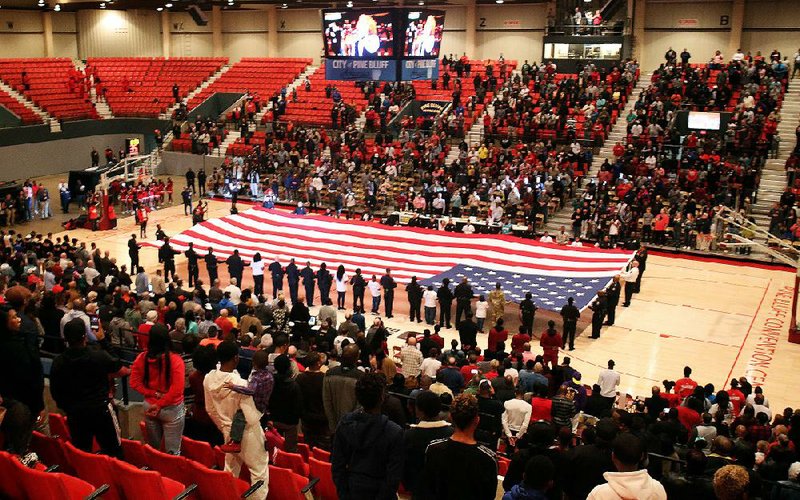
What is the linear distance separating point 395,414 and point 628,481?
1.94 metres

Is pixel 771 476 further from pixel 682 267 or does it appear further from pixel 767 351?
pixel 682 267

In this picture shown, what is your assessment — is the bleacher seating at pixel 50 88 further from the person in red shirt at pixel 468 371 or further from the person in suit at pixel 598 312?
the person in red shirt at pixel 468 371

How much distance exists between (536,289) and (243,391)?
12999 millimetres

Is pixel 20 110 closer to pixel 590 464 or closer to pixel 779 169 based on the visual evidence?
pixel 779 169

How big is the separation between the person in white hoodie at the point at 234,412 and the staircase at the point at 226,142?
33.5 meters

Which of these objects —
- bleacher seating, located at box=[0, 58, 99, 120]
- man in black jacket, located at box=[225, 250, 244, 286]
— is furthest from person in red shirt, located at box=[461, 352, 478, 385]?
bleacher seating, located at box=[0, 58, 99, 120]

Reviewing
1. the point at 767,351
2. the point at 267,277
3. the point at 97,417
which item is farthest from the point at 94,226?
the point at 97,417

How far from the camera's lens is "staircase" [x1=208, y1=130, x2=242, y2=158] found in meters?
38.9

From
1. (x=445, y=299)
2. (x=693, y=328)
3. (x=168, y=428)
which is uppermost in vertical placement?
(x=168, y=428)

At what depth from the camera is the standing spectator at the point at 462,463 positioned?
15.1ft

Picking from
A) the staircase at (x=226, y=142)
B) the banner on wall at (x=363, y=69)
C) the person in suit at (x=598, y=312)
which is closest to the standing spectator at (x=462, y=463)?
the person in suit at (x=598, y=312)

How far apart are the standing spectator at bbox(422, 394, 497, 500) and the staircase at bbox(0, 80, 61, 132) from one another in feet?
129

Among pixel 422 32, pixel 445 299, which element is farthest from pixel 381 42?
pixel 445 299

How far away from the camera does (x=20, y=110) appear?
130 ft
